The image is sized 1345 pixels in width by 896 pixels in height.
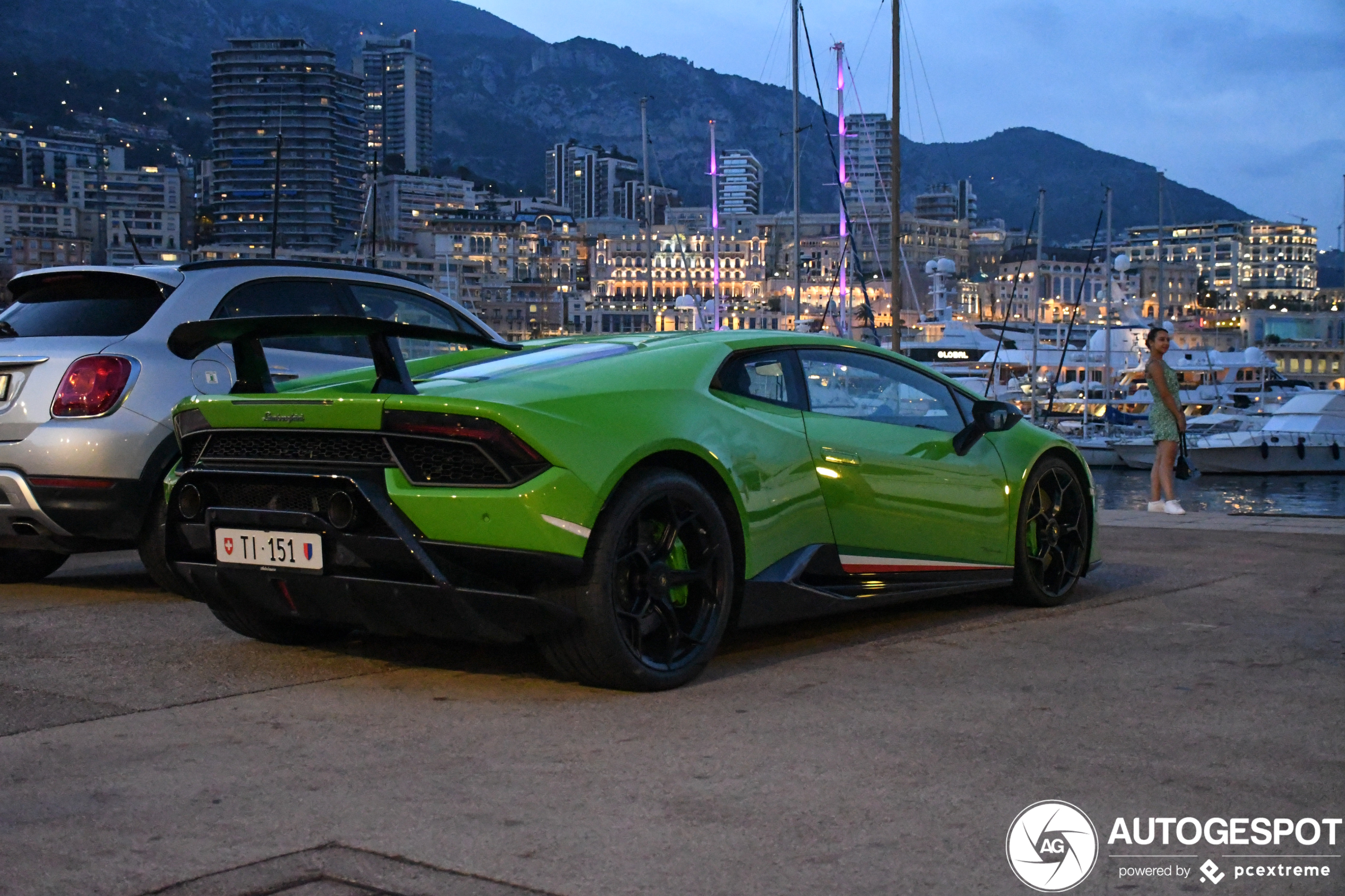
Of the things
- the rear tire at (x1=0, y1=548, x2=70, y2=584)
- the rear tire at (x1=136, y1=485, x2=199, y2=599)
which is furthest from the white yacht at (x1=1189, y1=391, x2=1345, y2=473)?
the rear tire at (x1=136, y1=485, x2=199, y2=599)

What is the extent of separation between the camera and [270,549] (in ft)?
13.6

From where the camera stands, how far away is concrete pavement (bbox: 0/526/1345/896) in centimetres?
260

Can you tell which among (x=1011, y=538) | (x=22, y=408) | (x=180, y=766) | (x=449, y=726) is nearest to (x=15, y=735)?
(x=180, y=766)

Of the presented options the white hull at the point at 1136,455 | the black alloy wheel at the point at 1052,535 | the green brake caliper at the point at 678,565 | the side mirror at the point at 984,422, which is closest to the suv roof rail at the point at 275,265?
the side mirror at the point at 984,422

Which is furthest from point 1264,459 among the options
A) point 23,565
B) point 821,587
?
point 821,587

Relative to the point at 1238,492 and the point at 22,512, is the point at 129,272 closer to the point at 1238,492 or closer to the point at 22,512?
the point at 22,512

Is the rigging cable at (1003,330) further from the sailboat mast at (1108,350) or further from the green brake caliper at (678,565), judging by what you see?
the green brake caliper at (678,565)

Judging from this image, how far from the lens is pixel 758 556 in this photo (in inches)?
177

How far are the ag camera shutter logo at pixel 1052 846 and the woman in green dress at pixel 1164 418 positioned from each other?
28.5ft

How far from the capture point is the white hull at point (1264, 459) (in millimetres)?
42438

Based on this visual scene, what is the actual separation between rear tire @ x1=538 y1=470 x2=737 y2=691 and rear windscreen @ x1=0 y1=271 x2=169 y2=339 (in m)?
2.93

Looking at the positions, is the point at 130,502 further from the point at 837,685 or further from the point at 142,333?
the point at 837,685

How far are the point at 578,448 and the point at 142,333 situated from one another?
9.28ft

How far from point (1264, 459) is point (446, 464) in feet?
140
